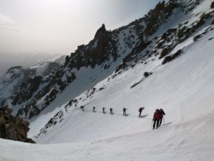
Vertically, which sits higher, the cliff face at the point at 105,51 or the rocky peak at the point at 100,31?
the rocky peak at the point at 100,31

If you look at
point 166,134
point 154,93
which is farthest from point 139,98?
point 166,134

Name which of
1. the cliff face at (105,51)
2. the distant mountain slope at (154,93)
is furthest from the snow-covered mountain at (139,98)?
the cliff face at (105,51)

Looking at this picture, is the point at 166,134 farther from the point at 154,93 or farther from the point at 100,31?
the point at 100,31

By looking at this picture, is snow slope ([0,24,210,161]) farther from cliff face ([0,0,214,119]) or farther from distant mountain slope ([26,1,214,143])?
cliff face ([0,0,214,119])

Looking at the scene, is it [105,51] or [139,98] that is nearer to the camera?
[139,98]

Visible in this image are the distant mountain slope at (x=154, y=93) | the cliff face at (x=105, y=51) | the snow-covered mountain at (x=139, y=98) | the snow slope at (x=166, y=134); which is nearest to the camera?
the snow slope at (x=166, y=134)

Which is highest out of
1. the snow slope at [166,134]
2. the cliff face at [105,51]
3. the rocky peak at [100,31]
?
the rocky peak at [100,31]

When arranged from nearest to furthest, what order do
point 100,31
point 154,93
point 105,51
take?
point 154,93
point 105,51
point 100,31

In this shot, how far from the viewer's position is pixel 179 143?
15.7 m

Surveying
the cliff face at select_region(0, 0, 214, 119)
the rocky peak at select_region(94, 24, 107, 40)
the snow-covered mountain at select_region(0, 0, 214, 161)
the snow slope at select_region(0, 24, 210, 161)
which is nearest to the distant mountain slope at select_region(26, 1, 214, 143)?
the snow-covered mountain at select_region(0, 0, 214, 161)

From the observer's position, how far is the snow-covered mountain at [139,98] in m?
16.0

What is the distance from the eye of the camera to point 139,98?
52.1 m

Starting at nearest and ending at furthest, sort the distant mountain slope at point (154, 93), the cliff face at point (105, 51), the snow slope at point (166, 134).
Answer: the snow slope at point (166, 134) → the distant mountain slope at point (154, 93) → the cliff face at point (105, 51)

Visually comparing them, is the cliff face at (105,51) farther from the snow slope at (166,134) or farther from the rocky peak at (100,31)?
the snow slope at (166,134)
